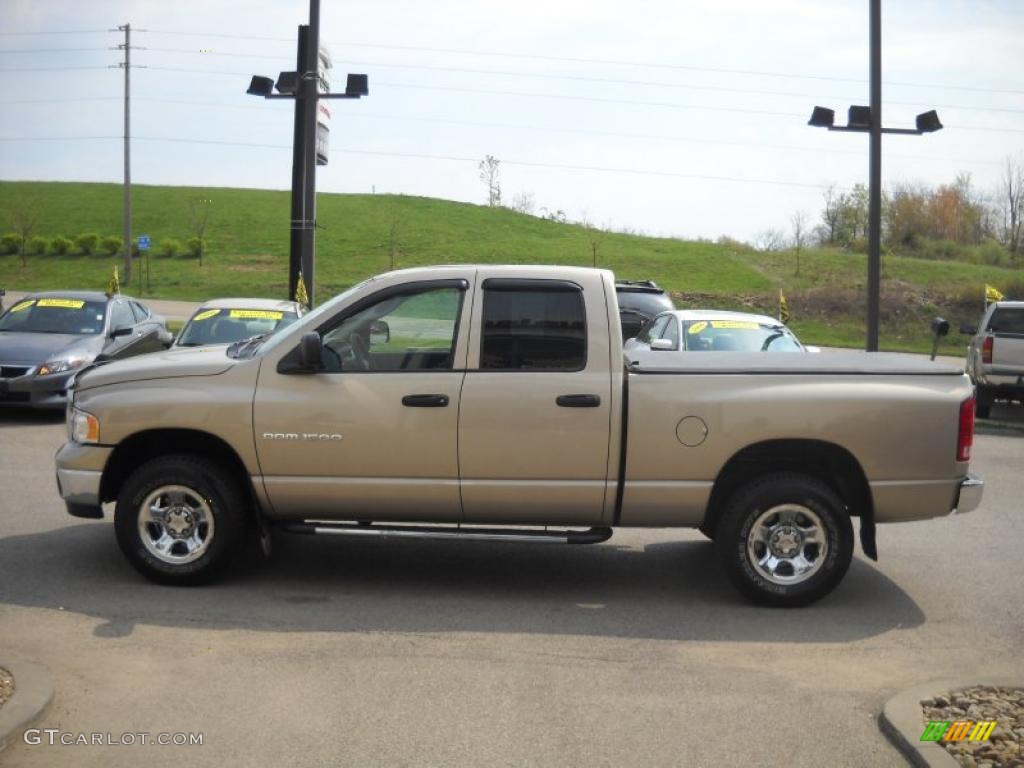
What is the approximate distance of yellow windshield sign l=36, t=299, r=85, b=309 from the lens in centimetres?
1620

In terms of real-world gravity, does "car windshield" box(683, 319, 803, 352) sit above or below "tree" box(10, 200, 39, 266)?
below

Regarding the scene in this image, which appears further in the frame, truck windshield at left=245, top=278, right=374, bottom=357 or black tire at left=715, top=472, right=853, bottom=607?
truck windshield at left=245, top=278, right=374, bottom=357

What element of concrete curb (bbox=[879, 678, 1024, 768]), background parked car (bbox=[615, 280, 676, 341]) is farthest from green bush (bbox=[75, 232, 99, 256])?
concrete curb (bbox=[879, 678, 1024, 768])

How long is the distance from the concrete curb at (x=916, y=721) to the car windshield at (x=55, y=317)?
12.8 m

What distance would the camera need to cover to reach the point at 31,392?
14094mm

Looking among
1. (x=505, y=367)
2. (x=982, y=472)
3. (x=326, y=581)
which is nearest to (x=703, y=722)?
(x=505, y=367)

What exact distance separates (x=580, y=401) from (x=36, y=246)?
62770 mm

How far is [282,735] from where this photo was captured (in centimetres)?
494

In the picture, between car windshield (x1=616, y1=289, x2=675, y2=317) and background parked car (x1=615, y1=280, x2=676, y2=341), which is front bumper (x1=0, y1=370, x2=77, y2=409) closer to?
background parked car (x1=615, y1=280, x2=676, y2=341)

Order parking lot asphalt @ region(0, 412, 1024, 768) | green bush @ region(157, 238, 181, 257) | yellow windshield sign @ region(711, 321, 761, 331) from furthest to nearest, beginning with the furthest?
1. green bush @ region(157, 238, 181, 257)
2. yellow windshield sign @ region(711, 321, 761, 331)
3. parking lot asphalt @ region(0, 412, 1024, 768)

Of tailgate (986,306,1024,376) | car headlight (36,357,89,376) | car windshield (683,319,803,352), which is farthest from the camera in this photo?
tailgate (986,306,1024,376)

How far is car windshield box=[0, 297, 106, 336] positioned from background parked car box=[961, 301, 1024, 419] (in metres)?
12.7

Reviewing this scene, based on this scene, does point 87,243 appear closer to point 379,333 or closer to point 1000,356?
point 1000,356

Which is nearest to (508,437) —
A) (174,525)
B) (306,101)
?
(174,525)
